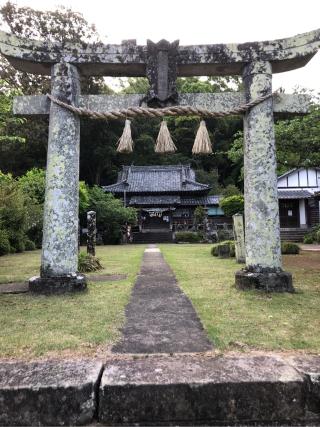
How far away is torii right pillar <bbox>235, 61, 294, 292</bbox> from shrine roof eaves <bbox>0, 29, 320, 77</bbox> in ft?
0.82

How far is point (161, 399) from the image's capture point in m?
1.99

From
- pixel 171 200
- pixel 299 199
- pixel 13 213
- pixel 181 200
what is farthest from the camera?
pixel 181 200

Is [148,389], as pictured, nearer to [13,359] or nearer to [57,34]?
[13,359]

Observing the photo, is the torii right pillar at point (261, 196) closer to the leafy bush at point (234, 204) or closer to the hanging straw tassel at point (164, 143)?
the hanging straw tassel at point (164, 143)

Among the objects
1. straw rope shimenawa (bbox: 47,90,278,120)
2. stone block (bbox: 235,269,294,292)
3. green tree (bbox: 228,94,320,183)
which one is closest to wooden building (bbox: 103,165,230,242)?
green tree (bbox: 228,94,320,183)

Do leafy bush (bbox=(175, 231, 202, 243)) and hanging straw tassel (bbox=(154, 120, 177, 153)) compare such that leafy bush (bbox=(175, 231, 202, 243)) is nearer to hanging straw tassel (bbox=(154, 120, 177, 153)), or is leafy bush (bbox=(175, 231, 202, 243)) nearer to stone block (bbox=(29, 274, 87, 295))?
hanging straw tassel (bbox=(154, 120, 177, 153))

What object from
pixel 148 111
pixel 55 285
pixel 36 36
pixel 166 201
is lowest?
pixel 55 285

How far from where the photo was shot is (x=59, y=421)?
1964mm

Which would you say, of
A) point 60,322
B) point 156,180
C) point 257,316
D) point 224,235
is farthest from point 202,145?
point 156,180

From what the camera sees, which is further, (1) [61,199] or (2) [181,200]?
(2) [181,200]

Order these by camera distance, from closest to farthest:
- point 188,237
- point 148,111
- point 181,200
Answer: point 148,111, point 188,237, point 181,200

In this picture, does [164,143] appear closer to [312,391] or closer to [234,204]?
[312,391]

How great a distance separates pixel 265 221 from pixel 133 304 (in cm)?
254

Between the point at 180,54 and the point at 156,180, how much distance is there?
99.6ft
